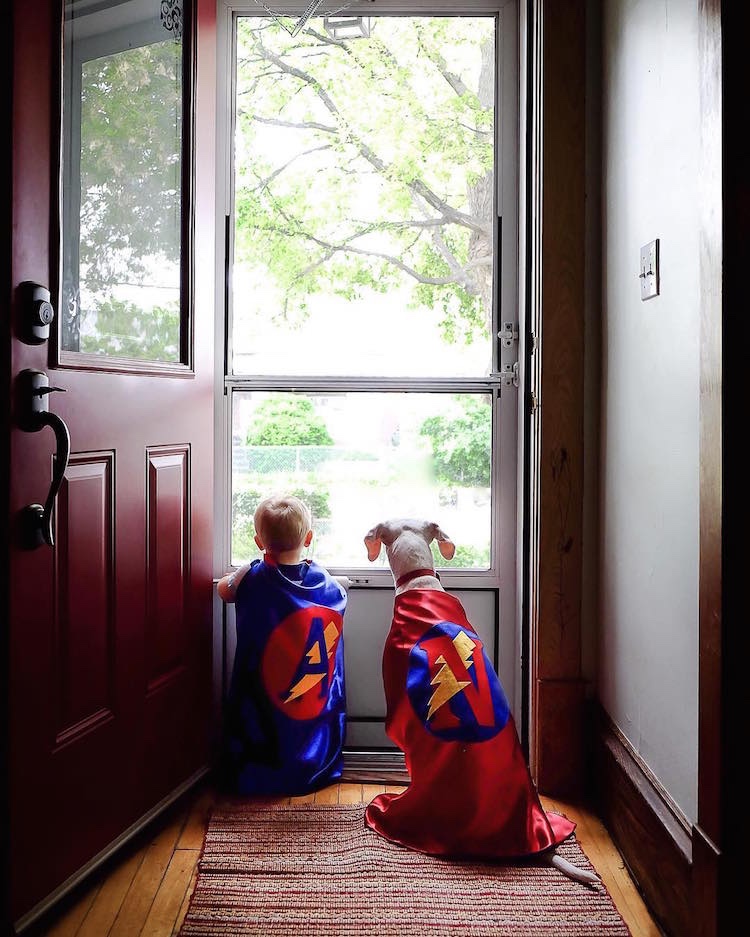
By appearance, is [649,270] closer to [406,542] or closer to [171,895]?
[406,542]

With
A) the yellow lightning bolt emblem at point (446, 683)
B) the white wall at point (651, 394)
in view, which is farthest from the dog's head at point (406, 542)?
the white wall at point (651, 394)

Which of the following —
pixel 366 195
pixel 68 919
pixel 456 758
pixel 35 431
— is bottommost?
pixel 68 919

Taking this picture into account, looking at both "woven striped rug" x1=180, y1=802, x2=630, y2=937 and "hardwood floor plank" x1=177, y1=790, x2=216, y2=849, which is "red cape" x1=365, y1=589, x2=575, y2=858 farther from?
"hardwood floor plank" x1=177, y1=790, x2=216, y2=849

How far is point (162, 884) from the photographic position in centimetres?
164

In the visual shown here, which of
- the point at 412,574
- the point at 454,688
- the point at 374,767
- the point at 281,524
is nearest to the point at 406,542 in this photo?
the point at 412,574

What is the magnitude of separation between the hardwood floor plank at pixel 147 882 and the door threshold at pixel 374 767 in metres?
0.46

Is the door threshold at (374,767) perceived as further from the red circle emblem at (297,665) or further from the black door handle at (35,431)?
the black door handle at (35,431)

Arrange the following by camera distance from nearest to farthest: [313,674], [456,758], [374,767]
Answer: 1. [456,758]
2. [313,674]
3. [374,767]

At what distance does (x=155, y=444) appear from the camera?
1.86m

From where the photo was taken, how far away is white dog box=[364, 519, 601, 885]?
1.70 meters

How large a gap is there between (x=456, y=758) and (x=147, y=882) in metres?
0.68

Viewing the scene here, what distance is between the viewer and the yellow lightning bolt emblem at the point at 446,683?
174 cm

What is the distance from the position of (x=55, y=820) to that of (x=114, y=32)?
163 centimetres

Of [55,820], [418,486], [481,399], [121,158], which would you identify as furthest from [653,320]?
[55,820]
